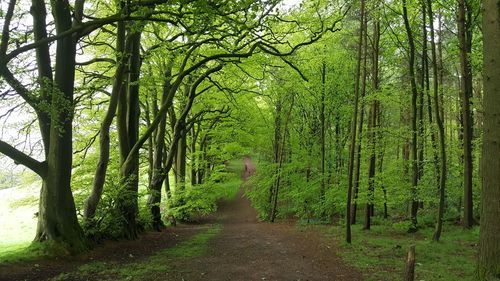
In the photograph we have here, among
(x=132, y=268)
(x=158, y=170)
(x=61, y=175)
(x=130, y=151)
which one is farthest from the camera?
(x=158, y=170)

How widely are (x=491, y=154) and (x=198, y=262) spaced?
6.83 m

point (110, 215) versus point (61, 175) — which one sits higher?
point (61, 175)

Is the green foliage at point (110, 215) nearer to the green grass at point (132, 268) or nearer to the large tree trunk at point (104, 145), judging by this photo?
the large tree trunk at point (104, 145)

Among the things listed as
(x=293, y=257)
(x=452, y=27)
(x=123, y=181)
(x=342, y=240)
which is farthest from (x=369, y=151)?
(x=452, y=27)

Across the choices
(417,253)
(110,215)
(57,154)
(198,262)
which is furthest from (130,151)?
(417,253)

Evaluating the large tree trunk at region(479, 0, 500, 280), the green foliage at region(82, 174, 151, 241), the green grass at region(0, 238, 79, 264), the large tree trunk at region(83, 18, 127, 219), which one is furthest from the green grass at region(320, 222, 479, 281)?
the large tree trunk at region(83, 18, 127, 219)

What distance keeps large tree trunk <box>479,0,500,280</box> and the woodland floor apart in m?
2.79

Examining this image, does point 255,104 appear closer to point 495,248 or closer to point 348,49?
point 348,49

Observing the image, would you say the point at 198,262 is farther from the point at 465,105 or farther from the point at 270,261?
the point at 465,105

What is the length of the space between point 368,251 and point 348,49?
13.2m

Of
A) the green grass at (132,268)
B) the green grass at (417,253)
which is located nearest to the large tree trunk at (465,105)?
the green grass at (417,253)

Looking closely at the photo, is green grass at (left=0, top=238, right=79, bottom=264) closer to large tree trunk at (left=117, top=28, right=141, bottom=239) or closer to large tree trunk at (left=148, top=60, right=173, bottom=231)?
large tree trunk at (left=117, top=28, right=141, bottom=239)

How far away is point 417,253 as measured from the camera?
33.3 ft

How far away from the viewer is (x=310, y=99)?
22359 millimetres
